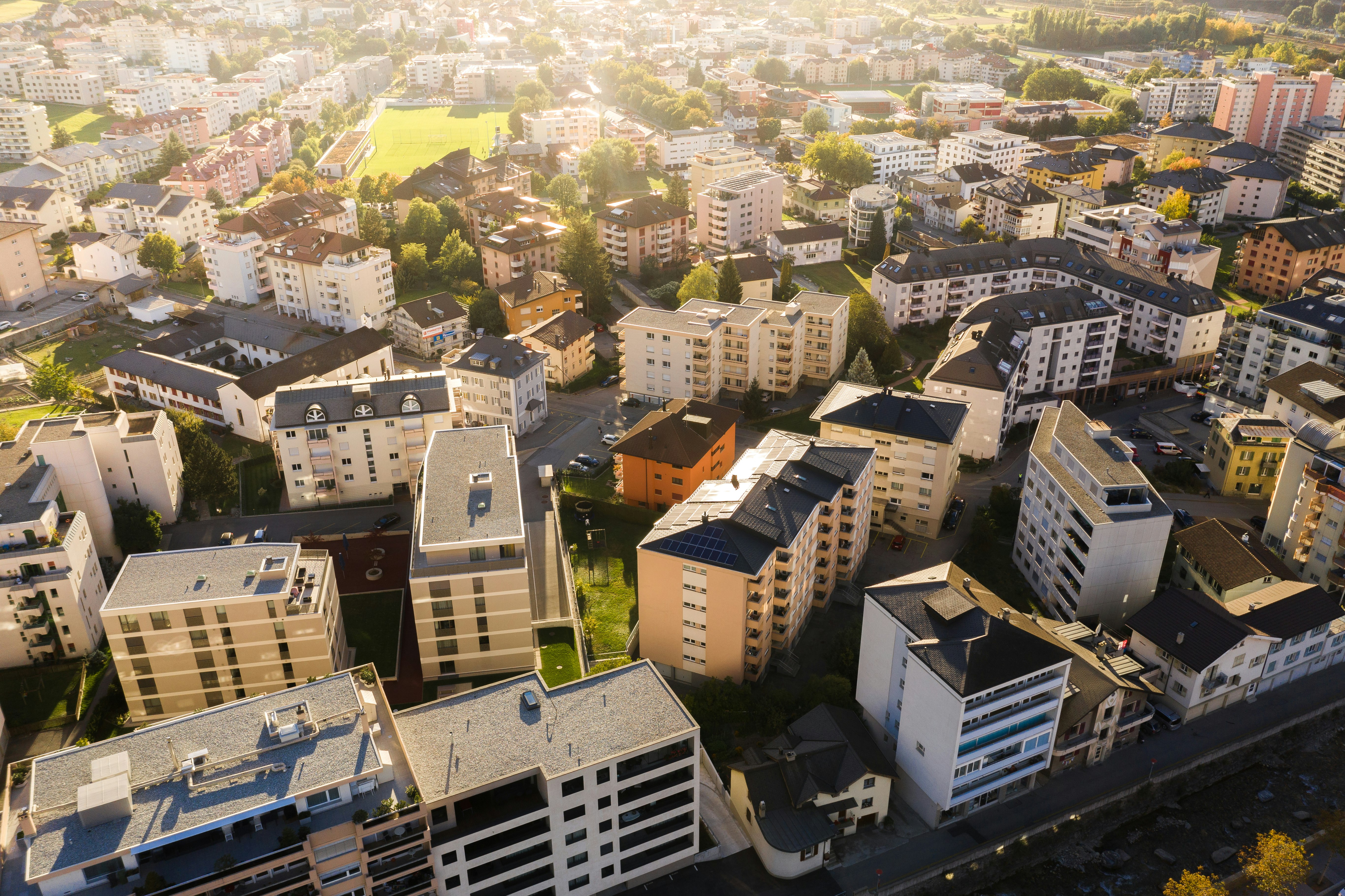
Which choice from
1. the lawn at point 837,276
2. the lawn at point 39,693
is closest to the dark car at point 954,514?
the lawn at point 837,276

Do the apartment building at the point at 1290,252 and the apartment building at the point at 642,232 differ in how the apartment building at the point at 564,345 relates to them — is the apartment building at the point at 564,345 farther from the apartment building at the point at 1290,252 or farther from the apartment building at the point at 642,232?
the apartment building at the point at 1290,252

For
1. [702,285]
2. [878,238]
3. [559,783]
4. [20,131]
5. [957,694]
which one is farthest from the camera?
[20,131]

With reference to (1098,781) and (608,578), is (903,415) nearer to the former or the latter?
(608,578)

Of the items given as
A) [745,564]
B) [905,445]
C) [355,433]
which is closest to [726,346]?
[905,445]

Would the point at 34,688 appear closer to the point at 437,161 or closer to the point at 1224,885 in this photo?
the point at 1224,885

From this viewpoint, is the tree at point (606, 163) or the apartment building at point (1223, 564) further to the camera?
the tree at point (606, 163)

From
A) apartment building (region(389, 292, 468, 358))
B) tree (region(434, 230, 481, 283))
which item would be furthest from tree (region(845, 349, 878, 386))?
tree (region(434, 230, 481, 283))
